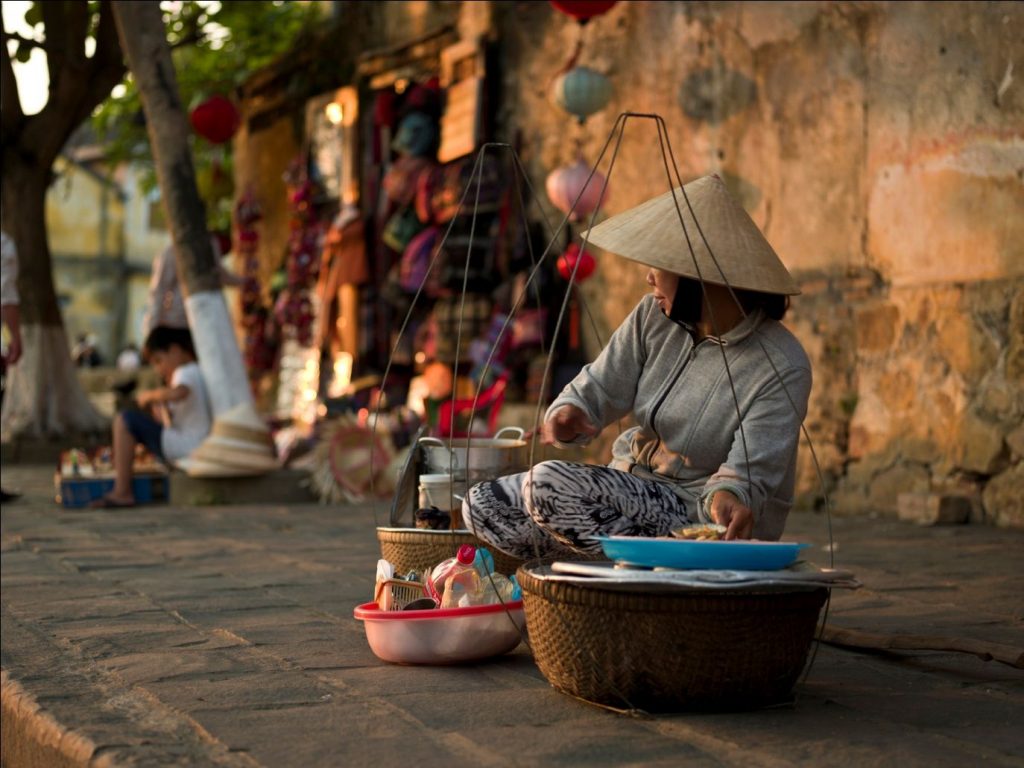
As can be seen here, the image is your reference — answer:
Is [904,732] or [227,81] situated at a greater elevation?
[227,81]

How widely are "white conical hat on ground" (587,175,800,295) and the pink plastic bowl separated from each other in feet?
2.71

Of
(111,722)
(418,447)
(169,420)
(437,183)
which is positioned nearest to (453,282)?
(437,183)

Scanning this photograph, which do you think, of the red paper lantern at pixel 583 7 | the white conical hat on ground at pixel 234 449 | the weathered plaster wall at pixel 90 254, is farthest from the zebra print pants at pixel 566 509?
the weathered plaster wall at pixel 90 254

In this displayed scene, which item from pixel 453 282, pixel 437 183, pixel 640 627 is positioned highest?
pixel 437 183

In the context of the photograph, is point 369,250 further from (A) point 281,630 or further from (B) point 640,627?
(B) point 640,627

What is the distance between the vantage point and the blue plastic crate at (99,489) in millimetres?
7797

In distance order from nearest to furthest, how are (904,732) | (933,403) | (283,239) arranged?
1. (904,732)
2. (933,403)
3. (283,239)

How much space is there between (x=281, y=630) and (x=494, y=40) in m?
6.97

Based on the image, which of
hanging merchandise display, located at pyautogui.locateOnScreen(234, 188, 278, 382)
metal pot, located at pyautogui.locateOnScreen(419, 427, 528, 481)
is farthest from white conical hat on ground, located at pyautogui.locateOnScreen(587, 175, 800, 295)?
hanging merchandise display, located at pyautogui.locateOnScreen(234, 188, 278, 382)

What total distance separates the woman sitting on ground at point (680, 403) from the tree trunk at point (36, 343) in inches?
359

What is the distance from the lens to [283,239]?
14062 mm

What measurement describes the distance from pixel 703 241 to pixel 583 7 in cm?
516

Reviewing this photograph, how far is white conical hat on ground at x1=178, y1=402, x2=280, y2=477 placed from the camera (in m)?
7.93

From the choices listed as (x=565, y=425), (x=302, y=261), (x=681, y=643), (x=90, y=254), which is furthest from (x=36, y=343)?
(x=90, y=254)
